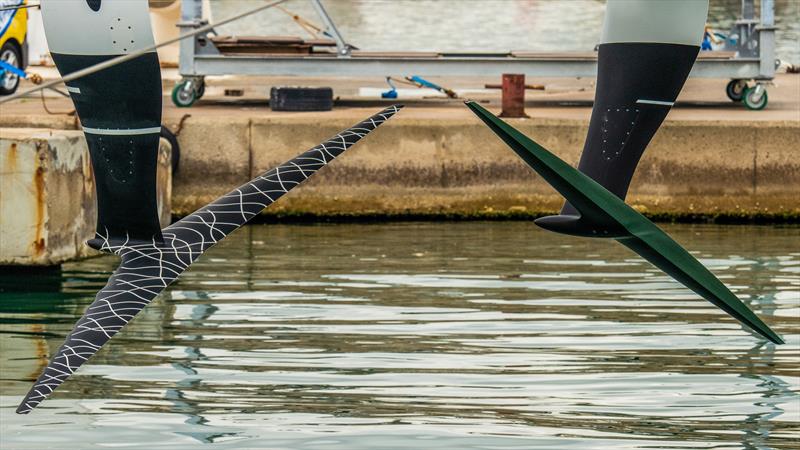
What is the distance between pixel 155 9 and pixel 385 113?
2220 cm

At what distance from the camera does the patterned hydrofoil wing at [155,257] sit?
16.0ft

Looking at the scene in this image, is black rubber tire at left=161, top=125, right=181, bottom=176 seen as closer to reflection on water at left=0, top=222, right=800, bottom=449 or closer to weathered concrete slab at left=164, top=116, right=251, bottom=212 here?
weathered concrete slab at left=164, top=116, right=251, bottom=212

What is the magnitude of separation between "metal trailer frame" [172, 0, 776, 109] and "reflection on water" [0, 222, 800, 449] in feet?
10.7

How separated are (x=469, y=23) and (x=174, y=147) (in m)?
55.4

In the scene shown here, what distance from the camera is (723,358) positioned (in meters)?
11.0

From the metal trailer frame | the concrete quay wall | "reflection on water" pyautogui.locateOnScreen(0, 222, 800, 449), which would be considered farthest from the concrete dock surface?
the metal trailer frame

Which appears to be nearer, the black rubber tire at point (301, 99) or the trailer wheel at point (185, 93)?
the black rubber tire at point (301, 99)

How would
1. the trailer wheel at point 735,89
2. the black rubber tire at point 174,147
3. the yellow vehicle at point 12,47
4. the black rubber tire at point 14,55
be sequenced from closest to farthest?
the black rubber tire at point 174,147 → the yellow vehicle at point 12,47 → the black rubber tire at point 14,55 → the trailer wheel at point 735,89

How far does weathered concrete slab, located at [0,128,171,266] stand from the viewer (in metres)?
14.3

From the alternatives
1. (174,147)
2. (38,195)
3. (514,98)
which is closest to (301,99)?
(174,147)

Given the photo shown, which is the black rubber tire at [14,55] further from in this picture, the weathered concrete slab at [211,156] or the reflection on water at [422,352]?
the reflection on water at [422,352]

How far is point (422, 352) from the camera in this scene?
10.9 metres

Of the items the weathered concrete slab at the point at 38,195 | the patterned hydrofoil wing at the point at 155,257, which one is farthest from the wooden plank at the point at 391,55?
the patterned hydrofoil wing at the point at 155,257

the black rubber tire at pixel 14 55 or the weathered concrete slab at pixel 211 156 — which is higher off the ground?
the black rubber tire at pixel 14 55
